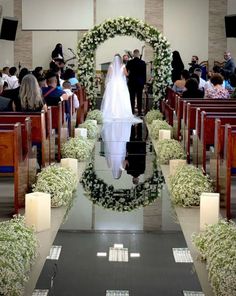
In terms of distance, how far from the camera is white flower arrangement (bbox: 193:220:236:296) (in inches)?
172

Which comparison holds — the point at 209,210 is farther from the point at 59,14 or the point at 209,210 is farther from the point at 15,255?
the point at 59,14

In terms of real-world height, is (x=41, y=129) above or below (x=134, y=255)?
above

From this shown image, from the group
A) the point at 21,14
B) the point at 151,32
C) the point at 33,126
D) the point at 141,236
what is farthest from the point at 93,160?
the point at 21,14

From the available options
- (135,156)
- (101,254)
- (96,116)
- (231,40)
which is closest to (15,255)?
(101,254)

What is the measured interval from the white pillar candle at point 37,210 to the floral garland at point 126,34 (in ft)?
37.4

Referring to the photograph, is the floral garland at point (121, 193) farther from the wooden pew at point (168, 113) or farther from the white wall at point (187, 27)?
the white wall at point (187, 27)

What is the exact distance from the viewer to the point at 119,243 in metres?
6.02

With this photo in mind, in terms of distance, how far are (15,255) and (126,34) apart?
1319 centimetres

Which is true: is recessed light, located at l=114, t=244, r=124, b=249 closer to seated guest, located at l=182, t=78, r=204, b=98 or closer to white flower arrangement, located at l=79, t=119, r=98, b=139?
white flower arrangement, located at l=79, t=119, r=98, b=139

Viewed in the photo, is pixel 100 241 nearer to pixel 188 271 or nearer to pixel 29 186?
pixel 188 271

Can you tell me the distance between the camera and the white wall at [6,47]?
24.3 m

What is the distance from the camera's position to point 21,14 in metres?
24.4

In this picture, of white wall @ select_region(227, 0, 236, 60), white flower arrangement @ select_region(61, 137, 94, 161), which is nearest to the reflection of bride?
white flower arrangement @ select_region(61, 137, 94, 161)

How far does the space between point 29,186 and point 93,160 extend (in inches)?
109
